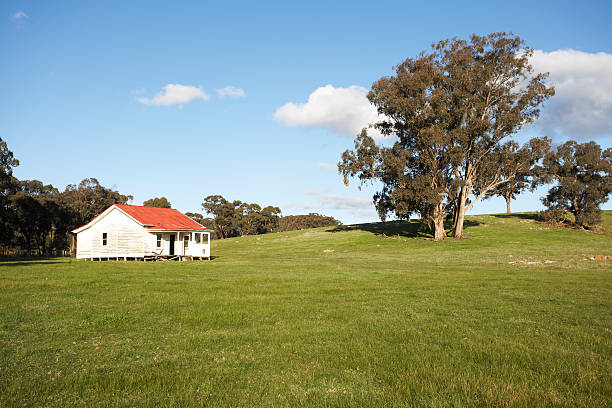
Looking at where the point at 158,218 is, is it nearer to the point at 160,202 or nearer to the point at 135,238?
the point at 135,238

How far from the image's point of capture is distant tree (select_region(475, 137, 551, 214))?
1953 inches

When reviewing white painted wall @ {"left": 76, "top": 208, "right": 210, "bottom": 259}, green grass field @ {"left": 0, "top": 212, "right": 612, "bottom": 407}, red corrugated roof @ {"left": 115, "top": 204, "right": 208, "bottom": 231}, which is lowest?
green grass field @ {"left": 0, "top": 212, "right": 612, "bottom": 407}

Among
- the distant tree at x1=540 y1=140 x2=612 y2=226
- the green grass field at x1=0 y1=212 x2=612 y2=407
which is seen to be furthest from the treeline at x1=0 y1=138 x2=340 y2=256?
the distant tree at x1=540 y1=140 x2=612 y2=226

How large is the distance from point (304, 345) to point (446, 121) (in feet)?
152

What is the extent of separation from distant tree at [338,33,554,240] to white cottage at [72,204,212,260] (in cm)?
2197

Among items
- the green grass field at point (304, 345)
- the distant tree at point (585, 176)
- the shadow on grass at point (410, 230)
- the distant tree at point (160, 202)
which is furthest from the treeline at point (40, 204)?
the distant tree at point (585, 176)

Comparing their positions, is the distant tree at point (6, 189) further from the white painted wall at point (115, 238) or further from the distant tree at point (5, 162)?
the white painted wall at point (115, 238)

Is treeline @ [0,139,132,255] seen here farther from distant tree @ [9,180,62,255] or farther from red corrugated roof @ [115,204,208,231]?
red corrugated roof @ [115,204,208,231]

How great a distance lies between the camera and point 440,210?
171 ft

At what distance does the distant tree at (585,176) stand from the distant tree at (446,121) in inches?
499

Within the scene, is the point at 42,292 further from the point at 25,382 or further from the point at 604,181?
the point at 604,181

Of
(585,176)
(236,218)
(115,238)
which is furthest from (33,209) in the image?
(585,176)

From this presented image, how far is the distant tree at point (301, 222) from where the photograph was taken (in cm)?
15012

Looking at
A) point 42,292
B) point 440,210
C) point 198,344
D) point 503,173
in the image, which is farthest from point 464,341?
point 503,173
